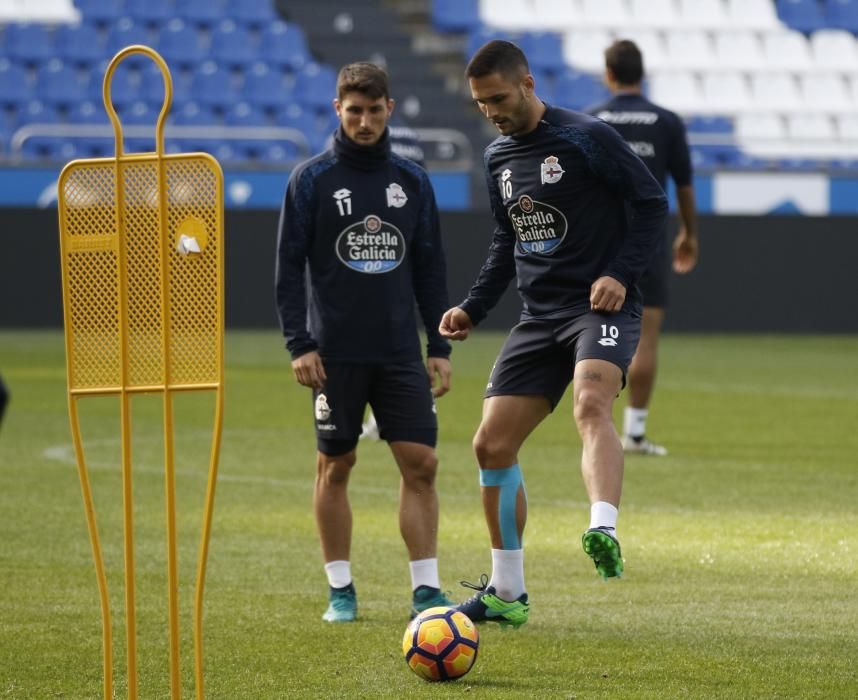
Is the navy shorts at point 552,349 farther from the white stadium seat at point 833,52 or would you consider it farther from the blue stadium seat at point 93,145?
the white stadium seat at point 833,52

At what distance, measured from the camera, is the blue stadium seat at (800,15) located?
31.1 metres

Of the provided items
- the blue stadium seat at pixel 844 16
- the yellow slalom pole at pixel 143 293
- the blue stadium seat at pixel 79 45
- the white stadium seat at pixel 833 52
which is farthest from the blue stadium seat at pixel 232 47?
the yellow slalom pole at pixel 143 293

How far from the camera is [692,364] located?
1869 centimetres

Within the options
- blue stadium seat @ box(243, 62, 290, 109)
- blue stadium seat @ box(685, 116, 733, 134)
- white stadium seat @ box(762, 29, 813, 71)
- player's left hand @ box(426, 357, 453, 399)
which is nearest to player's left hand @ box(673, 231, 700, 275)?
player's left hand @ box(426, 357, 453, 399)

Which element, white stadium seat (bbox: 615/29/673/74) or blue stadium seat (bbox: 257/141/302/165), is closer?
blue stadium seat (bbox: 257/141/302/165)

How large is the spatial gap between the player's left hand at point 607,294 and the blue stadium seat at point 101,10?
22004 millimetres

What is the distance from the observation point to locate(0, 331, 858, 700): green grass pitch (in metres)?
5.05

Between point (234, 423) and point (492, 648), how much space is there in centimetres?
772

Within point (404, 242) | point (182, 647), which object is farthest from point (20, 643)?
point (404, 242)

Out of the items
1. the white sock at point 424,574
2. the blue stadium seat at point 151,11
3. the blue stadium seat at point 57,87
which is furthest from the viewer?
the blue stadium seat at point 151,11

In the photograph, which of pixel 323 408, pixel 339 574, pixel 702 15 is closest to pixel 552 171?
pixel 323 408

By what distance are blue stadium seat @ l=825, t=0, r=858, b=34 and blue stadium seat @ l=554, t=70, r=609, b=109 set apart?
5.83 metres

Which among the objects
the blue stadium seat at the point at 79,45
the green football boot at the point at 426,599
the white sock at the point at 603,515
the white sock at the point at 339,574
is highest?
the blue stadium seat at the point at 79,45

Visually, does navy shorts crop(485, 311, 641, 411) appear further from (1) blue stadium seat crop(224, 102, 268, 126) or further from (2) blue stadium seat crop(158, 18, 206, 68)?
(2) blue stadium seat crop(158, 18, 206, 68)
